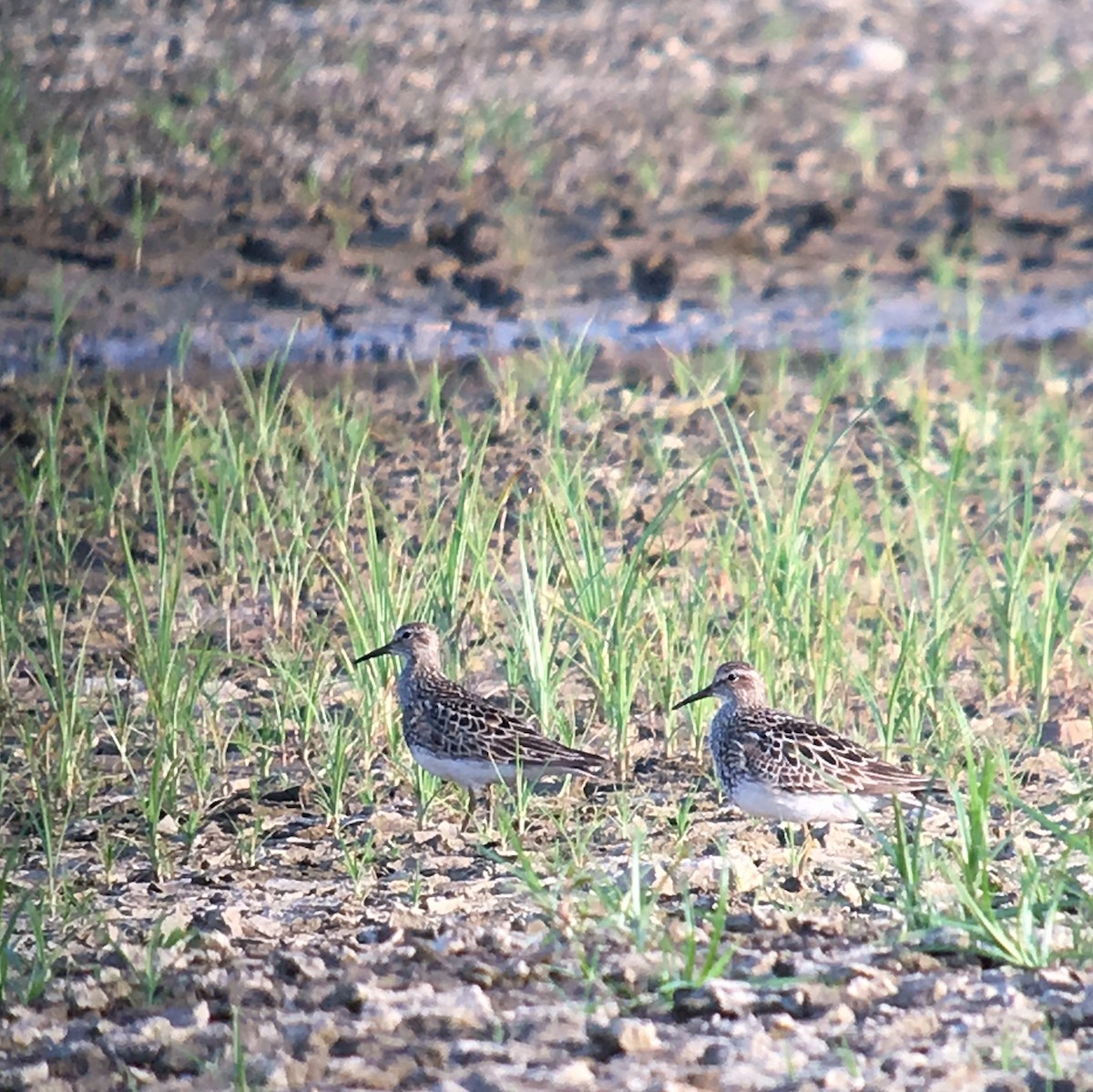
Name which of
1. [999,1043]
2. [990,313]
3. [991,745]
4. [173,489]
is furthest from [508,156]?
[999,1043]

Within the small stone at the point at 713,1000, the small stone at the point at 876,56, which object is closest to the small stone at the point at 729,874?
the small stone at the point at 713,1000

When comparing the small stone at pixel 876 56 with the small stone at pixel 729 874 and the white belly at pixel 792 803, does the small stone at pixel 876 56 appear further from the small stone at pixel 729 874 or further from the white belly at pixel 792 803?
the small stone at pixel 729 874

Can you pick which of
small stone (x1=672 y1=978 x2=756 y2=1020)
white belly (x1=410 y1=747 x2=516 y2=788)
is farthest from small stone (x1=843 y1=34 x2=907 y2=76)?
small stone (x1=672 y1=978 x2=756 y2=1020)

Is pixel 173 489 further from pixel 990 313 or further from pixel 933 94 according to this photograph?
pixel 933 94

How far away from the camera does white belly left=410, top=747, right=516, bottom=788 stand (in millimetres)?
6547

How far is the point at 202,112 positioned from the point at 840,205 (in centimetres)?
487

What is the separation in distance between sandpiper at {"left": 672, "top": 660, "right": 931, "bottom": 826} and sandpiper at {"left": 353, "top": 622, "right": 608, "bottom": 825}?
15.1 inches

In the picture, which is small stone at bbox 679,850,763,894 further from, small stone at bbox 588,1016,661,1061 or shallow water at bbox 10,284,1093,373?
shallow water at bbox 10,284,1093,373

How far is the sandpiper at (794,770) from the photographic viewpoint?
6.12 metres

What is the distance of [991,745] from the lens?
6.99 metres

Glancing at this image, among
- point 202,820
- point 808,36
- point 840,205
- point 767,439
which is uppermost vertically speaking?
point 808,36

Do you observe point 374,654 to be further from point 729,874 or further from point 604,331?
point 604,331

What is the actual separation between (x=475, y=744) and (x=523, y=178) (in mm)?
9618

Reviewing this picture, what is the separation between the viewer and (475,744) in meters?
6.51
